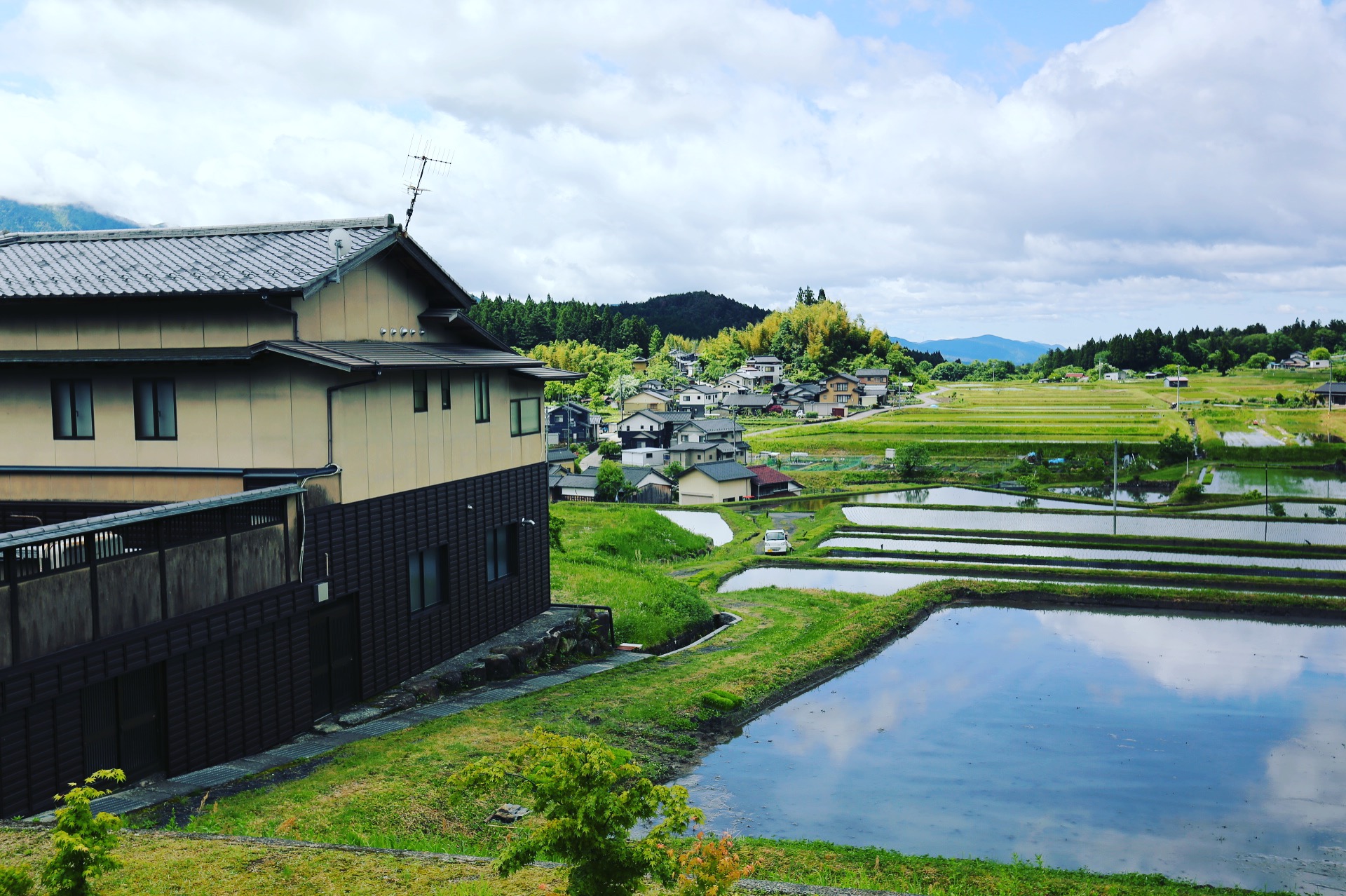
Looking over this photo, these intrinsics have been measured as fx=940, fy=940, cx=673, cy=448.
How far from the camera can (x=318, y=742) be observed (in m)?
13.3

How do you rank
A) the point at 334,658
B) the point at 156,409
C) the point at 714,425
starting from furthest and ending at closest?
1. the point at 714,425
2. the point at 334,658
3. the point at 156,409

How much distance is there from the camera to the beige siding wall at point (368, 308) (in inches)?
579

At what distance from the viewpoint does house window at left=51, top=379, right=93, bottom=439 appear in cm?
1462

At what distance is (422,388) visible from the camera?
654 inches

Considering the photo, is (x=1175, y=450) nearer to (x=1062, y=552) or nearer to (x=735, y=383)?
(x=1062, y=552)

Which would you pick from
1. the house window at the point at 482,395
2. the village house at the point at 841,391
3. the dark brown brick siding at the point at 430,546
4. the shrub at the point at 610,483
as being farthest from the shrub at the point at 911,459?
the village house at the point at 841,391

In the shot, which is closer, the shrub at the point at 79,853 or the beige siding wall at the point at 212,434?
the shrub at the point at 79,853

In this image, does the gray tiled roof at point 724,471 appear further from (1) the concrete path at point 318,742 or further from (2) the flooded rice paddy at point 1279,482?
(1) the concrete path at point 318,742

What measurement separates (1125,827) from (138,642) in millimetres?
13299

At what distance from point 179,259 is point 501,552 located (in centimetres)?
812

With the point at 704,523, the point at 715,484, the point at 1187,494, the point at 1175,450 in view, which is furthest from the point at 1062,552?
the point at 1175,450

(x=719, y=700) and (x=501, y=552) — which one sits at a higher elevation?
(x=501, y=552)

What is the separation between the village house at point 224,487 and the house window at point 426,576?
76 millimetres

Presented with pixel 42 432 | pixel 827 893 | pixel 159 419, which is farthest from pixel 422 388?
pixel 827 893
